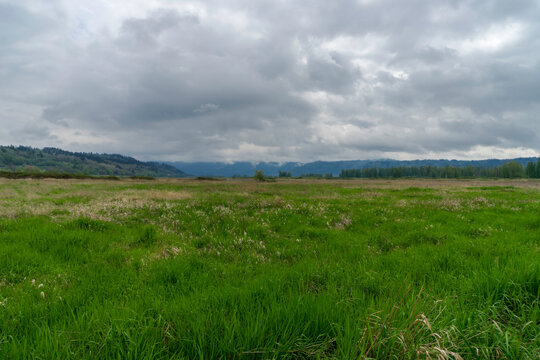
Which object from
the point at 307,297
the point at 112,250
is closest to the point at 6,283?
the point at 112,250

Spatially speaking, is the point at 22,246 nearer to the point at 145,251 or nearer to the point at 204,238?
the point at 145,251

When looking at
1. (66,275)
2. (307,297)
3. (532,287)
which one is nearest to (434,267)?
(532,287)

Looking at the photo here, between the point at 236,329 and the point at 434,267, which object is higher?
→ the point at 236,329

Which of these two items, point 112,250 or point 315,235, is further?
point 315,235

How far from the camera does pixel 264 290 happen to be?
3.45 m

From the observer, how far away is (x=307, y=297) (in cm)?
298

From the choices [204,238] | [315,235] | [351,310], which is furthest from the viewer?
[315,235]

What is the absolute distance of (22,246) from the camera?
5.89 meters

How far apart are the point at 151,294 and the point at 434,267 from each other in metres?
5.65

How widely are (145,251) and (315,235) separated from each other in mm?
5575

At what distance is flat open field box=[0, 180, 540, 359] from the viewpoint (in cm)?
221

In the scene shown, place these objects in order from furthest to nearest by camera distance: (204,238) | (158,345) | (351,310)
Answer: (204,238) → (351,310) → (158,345)

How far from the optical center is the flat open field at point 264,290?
7.23ft

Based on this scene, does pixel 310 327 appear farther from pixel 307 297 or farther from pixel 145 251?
pixel 145 251
